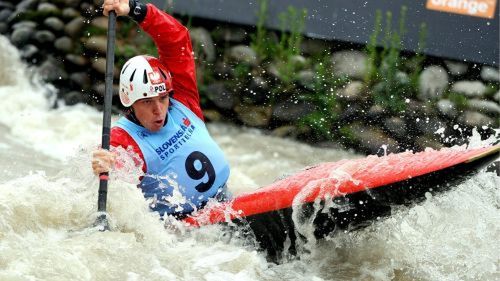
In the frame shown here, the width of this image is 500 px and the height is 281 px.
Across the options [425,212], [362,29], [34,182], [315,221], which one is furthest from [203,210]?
[362,29]

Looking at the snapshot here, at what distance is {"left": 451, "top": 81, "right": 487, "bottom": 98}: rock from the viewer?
8344mm

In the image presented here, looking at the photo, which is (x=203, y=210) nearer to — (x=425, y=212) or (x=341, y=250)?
(x=341, y=250)

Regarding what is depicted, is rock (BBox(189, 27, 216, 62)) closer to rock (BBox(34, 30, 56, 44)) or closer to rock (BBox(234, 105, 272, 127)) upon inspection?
rock (BBox(234, 105, 272, 127))

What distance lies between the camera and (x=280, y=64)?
29.9 ft

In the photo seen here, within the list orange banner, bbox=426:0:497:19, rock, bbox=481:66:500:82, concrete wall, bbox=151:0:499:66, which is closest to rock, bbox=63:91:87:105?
concrete wall, bbox=151:0:499:66

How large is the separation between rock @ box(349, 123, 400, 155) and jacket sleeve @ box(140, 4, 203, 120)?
348cm

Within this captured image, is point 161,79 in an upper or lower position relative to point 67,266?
upper

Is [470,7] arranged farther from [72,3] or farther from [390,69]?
[72,3]

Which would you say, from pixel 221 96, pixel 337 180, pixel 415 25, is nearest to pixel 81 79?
pixel 221 96

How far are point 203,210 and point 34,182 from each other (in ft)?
3.26

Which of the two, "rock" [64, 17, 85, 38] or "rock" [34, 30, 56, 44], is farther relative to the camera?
"rock" [34, 30, 56, 44]

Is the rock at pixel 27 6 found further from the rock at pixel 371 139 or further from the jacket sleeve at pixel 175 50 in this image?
the jacket sleeve at pixel 175 50

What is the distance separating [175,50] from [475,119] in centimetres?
404

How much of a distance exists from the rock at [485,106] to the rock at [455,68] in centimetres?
30
